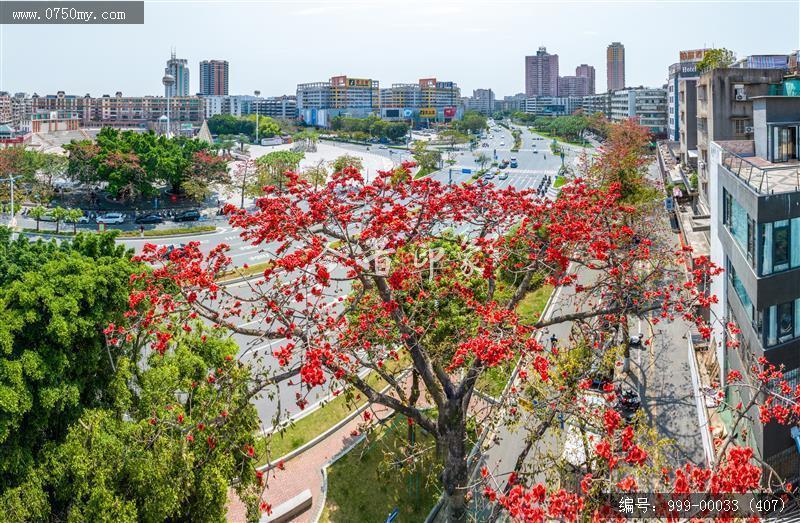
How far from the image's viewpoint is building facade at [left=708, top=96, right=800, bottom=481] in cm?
1137

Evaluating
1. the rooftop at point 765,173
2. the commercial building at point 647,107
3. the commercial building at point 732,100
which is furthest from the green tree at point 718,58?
the commercial building at point 647,107

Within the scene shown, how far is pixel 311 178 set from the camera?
44.5 metres

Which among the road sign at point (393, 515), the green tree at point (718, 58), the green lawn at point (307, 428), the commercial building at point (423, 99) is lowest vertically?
the road sign at point (393, 515)

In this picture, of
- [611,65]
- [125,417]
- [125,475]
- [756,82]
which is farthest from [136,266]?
[611,65]

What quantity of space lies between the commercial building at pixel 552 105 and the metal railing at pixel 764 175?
507 ft

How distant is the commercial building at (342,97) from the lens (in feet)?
467

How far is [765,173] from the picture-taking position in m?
12.4

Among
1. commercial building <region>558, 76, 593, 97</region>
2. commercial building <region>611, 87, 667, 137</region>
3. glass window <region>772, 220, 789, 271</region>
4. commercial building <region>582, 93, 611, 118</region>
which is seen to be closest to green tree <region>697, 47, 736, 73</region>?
glass window <region>772, 220, 789, 271</region>

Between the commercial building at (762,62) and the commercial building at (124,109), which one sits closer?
the commercial building at (762,62)

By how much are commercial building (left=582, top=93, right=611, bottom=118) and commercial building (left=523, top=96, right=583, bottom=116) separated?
26.2 meters

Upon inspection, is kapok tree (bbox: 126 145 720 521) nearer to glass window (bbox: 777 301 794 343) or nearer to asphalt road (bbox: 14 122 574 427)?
asphalt road (bbox: 14 122 574 427)

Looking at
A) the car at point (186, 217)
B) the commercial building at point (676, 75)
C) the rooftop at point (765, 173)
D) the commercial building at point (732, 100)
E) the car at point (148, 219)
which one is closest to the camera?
→ the rooftop at point (765, 173)

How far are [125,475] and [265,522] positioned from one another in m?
3.69

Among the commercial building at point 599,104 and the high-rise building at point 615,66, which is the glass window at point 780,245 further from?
the high-rise building at point 615,66
